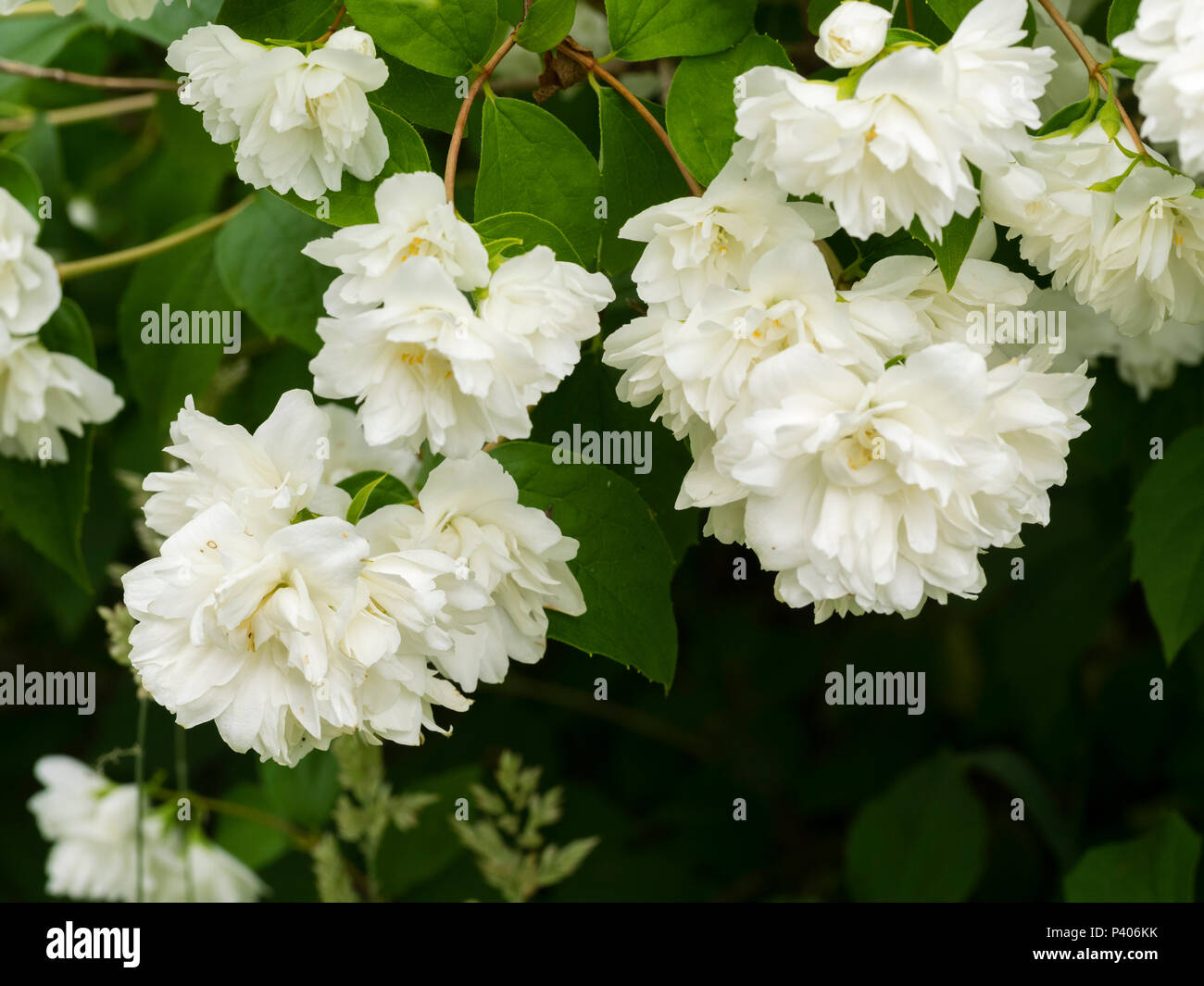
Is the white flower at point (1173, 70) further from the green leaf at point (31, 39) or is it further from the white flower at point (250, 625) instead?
the green leaf at point (31, 39)

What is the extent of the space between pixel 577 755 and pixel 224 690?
1.72 meters

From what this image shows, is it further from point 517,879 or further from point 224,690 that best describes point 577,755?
point 224,690

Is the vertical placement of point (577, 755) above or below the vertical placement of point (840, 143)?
below

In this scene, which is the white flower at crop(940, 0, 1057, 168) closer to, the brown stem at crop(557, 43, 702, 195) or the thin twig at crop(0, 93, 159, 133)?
the brown stem at crop(557, 43, 702, 195)

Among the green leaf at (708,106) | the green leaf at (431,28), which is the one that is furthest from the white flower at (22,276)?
the green leaf at (708,106)

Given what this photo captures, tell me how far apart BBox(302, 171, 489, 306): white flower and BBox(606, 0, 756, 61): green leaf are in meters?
0.24

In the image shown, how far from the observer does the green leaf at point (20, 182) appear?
1166 millimetres

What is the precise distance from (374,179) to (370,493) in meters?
0.26

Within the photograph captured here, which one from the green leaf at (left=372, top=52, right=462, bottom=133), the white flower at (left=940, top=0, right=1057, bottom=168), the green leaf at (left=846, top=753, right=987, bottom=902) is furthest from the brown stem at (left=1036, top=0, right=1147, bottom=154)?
the green leaf at (left=846, top=753, right=987, bottom=902)

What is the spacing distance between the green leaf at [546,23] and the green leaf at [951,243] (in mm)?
322
